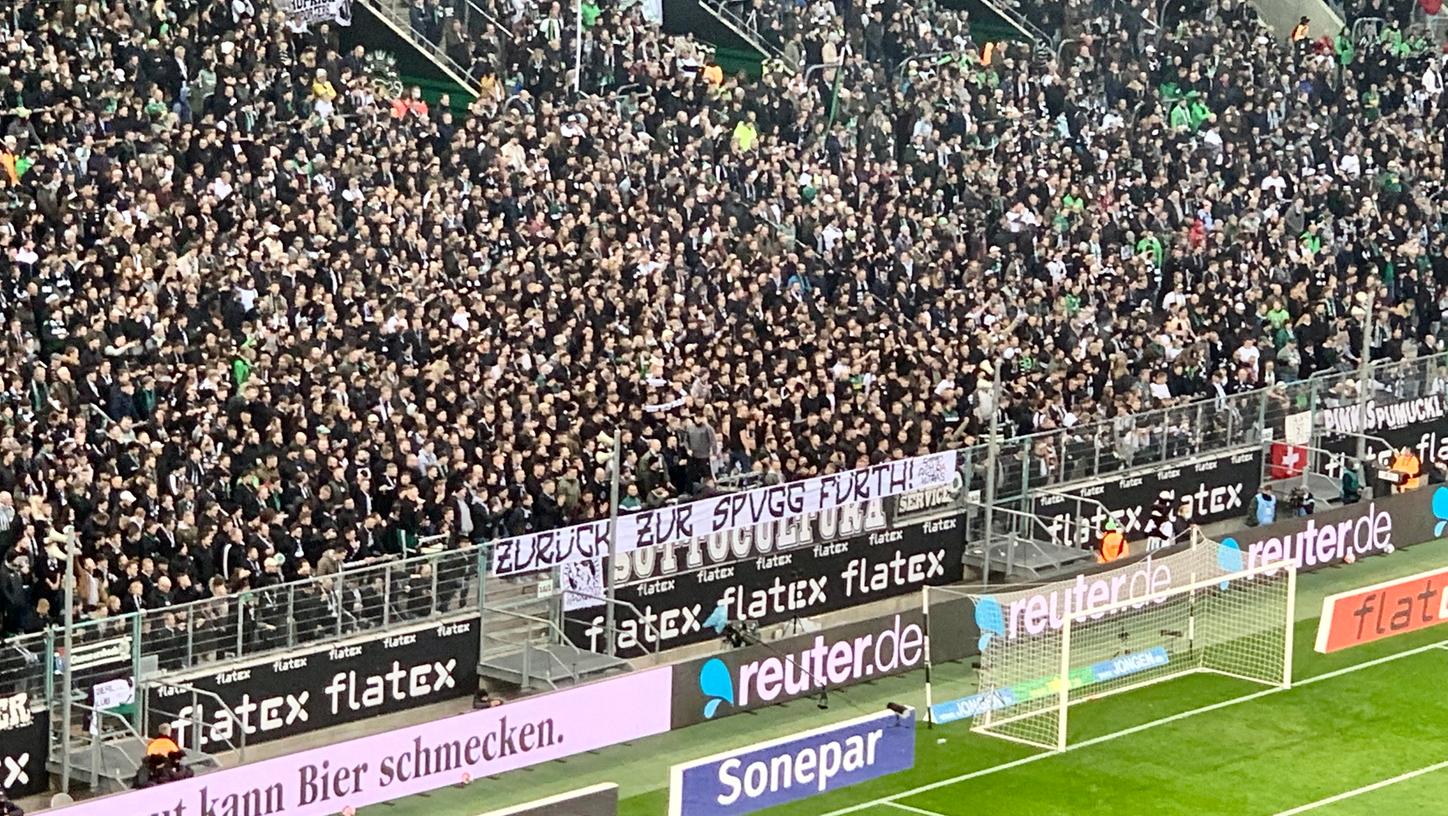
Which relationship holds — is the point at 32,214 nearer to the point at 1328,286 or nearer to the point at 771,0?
the point at 771,0

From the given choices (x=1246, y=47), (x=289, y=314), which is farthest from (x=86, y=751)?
(x=1246, y=47)

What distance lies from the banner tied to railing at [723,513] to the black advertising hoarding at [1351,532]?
13.1ft

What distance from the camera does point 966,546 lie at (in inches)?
1361

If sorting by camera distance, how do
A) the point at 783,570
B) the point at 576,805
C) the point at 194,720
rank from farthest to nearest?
1. the point at 783,570
2. the point at 194,720
3. the point at 576,805

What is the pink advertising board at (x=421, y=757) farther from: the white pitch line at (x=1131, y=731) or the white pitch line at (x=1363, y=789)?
the white pitch line at (x=1363, y=789)

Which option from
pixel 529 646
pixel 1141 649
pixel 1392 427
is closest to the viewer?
pixel 529 646

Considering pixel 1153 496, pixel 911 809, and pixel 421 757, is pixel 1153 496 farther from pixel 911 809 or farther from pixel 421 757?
pixel 421 757

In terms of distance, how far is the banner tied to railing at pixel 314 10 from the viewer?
39.2 meters

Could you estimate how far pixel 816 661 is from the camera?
31.2m

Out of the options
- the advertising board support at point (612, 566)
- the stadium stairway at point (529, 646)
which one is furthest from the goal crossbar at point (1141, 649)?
the stadium stairway at point (529, 646)

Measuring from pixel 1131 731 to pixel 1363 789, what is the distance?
109 inches

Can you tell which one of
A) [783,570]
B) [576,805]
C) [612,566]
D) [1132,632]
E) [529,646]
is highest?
[612,566]

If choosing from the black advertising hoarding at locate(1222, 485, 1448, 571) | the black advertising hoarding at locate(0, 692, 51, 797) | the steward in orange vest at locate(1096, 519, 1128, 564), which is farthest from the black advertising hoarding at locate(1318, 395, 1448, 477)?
the black advertising hoarding at locate(0, 692, 51, 797)

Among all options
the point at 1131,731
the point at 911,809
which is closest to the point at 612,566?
the point at 911,809
